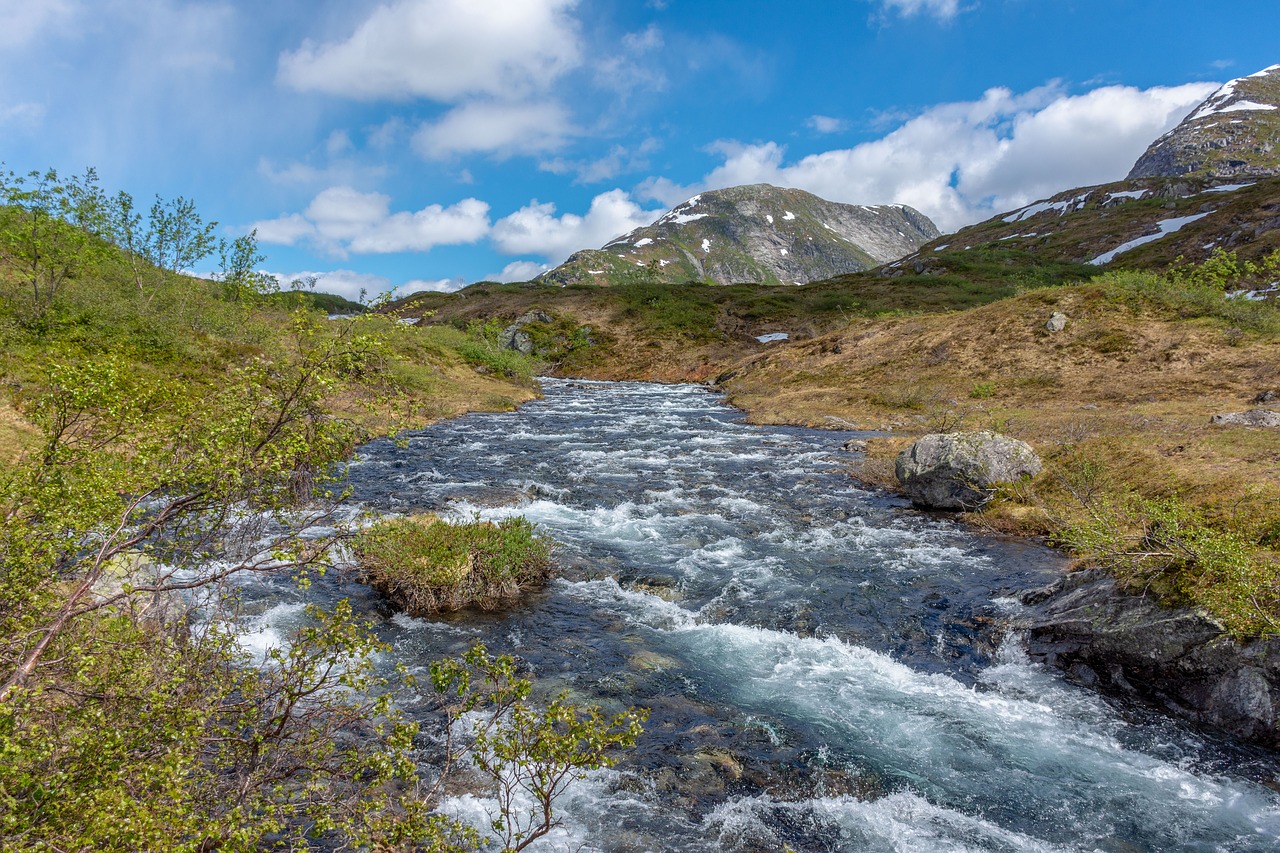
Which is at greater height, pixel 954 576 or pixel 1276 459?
pixel 1276 459

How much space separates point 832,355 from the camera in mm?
55625

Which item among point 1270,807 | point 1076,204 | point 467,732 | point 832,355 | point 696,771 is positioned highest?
point 1076,204

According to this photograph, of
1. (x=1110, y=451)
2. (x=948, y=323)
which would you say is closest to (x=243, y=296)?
(x=1110, y=451)

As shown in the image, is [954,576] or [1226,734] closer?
[1226,734]

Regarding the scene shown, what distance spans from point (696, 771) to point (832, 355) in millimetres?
51505

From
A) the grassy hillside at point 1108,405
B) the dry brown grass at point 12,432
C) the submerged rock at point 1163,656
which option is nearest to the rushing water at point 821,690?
the submerged rock at point 1163,656

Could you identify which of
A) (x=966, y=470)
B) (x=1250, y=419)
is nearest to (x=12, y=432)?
(x=966, y=470)

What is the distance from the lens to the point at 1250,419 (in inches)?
861

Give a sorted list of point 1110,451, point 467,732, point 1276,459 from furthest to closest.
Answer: point 1110,451
point 1276,459
point 467,732

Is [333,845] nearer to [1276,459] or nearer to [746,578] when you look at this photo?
[746,578]

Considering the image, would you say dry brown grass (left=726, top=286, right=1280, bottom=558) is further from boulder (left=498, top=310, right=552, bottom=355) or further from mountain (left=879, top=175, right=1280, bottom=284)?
boulder (left=498, top=310, right=552, bottom=355)

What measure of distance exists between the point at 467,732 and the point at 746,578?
774 centimetres

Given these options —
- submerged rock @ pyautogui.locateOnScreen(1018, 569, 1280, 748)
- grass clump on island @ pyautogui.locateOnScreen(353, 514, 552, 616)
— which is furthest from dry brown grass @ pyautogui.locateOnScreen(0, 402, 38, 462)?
submerged rock @ pyautogui.locateOnScreen(1018, 569, 1280, 748)

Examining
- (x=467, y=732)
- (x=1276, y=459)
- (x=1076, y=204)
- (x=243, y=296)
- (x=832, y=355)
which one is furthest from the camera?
(x=1076, y=204)
